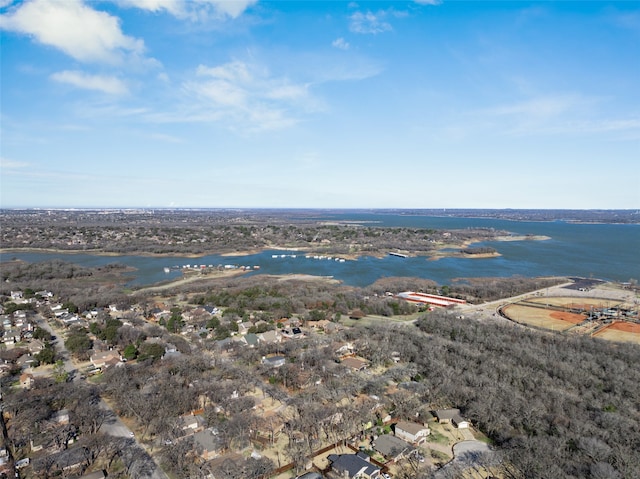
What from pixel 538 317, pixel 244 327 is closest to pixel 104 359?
pixel 244 327

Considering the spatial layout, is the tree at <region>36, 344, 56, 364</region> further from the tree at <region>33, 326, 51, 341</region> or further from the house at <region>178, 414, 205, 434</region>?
the house at <region>178, 414, 205, 434</region>

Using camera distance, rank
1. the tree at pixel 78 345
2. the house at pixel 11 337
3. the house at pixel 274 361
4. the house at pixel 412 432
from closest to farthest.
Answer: the house at pixel 412 432 < the house at pixel 274 361 < the tree at pixel 78 345 < the house at pixel 11 337

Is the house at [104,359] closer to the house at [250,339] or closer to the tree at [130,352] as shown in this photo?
the tree at [130,352]

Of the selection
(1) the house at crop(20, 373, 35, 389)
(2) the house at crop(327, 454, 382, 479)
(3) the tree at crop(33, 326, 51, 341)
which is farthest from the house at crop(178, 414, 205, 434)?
(3) the tree at crop(33, 326, 51, 341)

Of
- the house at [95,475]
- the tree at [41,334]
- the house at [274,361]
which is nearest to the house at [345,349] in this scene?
the house at [274,361]

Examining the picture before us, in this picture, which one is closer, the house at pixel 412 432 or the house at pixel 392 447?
the house at pixel 392 447

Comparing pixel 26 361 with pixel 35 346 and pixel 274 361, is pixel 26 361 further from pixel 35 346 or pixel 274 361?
pixel 274 361

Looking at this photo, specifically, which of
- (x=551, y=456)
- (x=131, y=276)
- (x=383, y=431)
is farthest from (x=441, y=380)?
(x=131, y=276)
